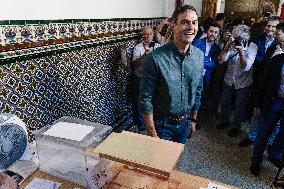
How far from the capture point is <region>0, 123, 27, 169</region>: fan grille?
127 cm

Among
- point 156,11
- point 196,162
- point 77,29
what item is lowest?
point 196,162

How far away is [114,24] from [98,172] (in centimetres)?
237

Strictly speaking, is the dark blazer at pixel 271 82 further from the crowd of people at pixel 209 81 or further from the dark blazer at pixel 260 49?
the dark blazer at pixel 260 49

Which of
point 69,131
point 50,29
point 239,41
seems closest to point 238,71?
point 239,41

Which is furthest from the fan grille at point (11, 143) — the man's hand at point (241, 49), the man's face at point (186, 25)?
the man's hand at point (241, 49)

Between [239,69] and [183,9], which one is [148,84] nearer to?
[183,9]

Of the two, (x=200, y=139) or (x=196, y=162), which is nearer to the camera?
(x=196, y=162)

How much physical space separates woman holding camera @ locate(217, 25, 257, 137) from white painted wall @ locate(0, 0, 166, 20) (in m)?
1.45

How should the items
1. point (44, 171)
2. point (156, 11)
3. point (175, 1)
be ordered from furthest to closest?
point (175, 1) < point (156, 11) < point (44, 171)

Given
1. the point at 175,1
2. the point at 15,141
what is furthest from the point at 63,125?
the point at 175,1

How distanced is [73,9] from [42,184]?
69.3 inches

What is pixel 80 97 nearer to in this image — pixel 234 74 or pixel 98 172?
pixel 98 172

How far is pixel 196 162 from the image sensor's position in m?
3.12

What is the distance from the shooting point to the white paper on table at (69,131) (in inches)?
52.0
